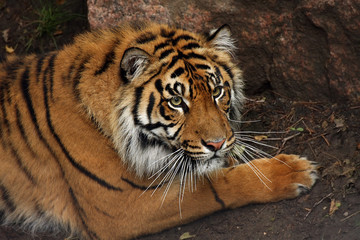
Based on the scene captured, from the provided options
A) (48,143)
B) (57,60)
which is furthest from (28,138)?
(57,60)

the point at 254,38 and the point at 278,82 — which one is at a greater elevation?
the point at 254,38

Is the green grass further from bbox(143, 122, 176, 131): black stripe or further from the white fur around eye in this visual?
bbox(143, 122, 176, 131): black stripe

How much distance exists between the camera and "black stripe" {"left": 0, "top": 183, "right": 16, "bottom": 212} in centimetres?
389

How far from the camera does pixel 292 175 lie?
367cm

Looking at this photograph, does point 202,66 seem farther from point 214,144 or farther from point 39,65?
point 39,65

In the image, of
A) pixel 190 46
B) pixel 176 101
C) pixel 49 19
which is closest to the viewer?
pixel 176 101

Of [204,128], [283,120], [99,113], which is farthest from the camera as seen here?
[283,120]

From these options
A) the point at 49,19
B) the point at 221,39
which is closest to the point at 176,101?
the point at 221,39

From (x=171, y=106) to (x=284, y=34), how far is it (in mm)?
1562

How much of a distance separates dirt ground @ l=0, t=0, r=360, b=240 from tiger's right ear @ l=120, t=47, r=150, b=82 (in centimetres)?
123

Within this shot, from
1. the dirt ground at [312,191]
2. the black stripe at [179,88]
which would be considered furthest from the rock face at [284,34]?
the black stripe at [179,88]

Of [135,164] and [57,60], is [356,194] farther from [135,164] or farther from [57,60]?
[57,60]

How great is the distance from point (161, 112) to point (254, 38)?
1599 mm

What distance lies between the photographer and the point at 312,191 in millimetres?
3650
